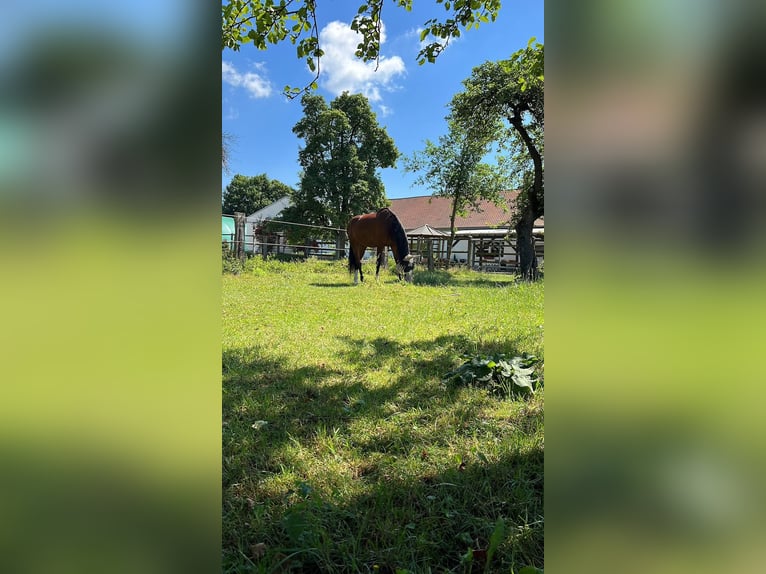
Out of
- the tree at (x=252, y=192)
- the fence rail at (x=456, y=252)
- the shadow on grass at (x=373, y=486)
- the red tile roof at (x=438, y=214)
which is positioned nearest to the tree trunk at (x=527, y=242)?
the fence rail at (x=456, y=252)

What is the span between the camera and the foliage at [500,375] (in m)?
2.79

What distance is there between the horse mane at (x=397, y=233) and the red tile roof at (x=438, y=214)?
52.3ft

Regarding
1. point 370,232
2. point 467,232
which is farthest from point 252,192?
point 370,232

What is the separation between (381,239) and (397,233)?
19.7 inches

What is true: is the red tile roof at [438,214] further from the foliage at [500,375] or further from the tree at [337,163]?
the foliage at [500,375]

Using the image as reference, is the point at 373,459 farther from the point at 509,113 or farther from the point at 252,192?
the point at 252,192

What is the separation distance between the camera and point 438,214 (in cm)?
3366

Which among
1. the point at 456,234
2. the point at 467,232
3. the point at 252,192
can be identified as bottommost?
the point at 456,234
